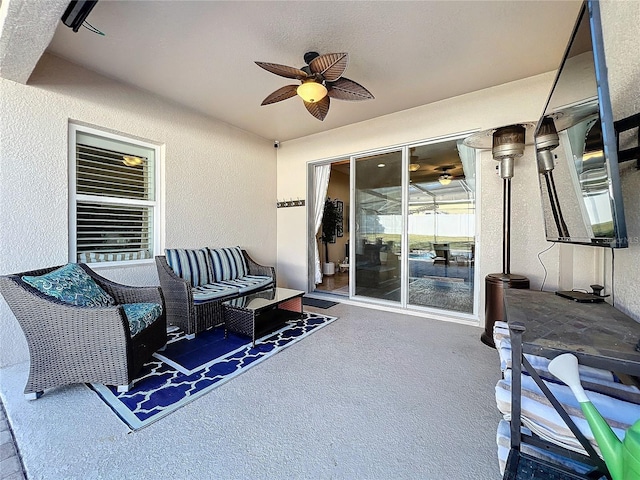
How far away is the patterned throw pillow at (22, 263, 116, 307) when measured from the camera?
1.94 m

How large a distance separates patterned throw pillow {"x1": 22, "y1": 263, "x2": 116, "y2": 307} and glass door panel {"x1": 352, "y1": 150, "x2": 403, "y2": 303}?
3.27 m

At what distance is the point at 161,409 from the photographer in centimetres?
177

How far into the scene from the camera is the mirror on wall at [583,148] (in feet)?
3.77

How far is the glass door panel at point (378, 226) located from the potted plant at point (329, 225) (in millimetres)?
2146

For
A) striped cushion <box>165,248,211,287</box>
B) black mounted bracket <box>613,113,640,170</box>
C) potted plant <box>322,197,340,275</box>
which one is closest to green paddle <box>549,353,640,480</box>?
black mounted bracket <box>613,113,640,170</box>

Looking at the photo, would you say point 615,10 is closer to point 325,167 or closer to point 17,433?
point 325,167

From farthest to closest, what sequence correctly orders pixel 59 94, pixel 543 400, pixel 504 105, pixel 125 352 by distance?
pixel 504 105 < pixel 59 94 < pixel 125 352 < pixel 543 400

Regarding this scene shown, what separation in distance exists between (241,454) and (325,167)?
4326 mm

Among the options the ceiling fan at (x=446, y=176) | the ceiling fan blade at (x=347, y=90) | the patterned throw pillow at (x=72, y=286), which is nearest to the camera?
the patterned throw pillow at (x=72, y=286)

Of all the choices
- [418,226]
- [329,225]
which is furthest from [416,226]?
[329,225]

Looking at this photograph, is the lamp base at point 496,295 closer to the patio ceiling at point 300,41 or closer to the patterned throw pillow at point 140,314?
the patio ceiling at point 300,41

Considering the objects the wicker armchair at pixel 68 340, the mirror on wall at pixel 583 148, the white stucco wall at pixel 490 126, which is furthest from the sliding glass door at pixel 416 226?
the wicker armchair at pixel 68 340

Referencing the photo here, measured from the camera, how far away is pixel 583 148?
4.80ft

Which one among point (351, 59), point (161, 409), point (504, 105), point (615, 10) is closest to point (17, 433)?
point (161, 409)
